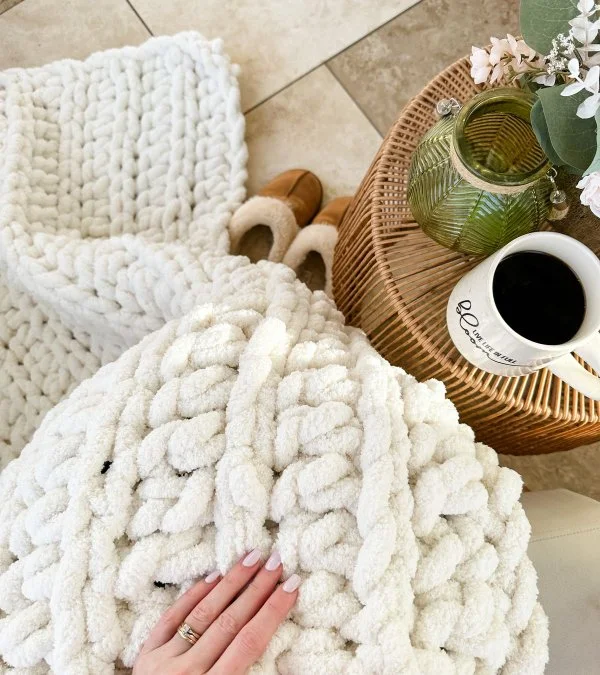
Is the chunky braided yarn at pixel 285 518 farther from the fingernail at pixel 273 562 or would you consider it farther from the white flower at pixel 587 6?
the white flower at pixel 587 6

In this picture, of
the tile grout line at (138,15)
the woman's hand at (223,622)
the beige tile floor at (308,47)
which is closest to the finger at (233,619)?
→ the woman's hand at (223,622)

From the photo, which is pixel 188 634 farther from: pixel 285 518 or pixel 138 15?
pixel 138 15

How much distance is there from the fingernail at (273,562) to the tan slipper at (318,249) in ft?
1.54

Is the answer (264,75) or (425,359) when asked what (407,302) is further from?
(264,75)

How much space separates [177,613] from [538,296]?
0.44 meters

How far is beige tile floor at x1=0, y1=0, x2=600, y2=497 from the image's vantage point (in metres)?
1.13

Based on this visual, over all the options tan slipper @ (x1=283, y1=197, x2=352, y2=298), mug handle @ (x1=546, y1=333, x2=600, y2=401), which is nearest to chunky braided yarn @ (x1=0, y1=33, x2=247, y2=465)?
tan slipper @ (x1=283, y1=197, x2=352, y2=298)

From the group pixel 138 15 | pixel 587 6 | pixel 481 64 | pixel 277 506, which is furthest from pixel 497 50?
pixel 138 15

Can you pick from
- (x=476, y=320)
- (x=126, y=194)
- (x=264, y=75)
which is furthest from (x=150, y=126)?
(x=476, y=320)

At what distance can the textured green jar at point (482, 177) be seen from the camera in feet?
1.85

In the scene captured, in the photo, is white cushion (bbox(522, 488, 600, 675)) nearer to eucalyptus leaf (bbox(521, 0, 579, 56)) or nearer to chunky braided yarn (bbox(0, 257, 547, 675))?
chunky braided yarn (bbox(0, 257, 547, 675))

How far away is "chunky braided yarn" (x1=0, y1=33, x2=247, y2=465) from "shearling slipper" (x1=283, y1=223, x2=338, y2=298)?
0.13 m

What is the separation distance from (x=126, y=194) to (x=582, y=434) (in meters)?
0.78

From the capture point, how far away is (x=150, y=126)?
106cm
